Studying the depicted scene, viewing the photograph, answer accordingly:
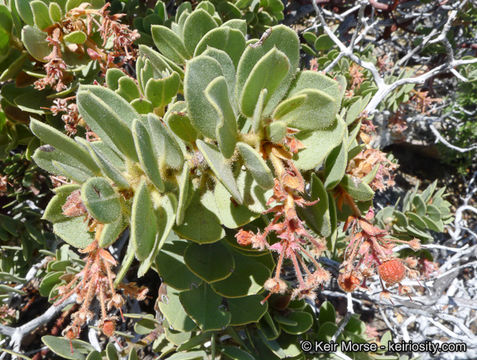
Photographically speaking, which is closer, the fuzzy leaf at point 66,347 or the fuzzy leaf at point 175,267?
the fuzzy leaf at point 175,267

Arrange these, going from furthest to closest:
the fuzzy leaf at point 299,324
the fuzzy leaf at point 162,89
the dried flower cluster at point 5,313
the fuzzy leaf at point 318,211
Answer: the dried flower cluster at point 5,313 → the fuzzy leaf at point 299,324 → the fuzzy leaf at point 162,89 → the fuzzy leaf at point 318,211

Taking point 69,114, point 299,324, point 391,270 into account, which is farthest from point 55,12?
point 299,324

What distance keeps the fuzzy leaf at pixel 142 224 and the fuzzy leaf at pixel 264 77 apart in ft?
1.08

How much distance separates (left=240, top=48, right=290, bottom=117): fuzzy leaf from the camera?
2.49 feet

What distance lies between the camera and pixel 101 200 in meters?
0.75

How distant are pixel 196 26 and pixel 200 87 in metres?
0.46

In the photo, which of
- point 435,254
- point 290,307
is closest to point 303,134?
point 290,307

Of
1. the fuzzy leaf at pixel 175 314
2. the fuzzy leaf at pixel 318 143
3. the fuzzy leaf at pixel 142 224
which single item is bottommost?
the fuzzy leaf at pixel 175 314

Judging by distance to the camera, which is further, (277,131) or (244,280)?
(244,280)

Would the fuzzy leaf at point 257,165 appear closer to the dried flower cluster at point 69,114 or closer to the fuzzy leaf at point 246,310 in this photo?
the fuzzy leaf at point 246,310

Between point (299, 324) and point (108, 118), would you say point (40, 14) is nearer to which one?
point (108, 118)

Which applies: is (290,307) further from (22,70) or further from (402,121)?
(402,121)

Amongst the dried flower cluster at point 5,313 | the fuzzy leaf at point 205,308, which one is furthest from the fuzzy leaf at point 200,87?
the dried flower cluster at point 5,313

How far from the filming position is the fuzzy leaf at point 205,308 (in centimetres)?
129
